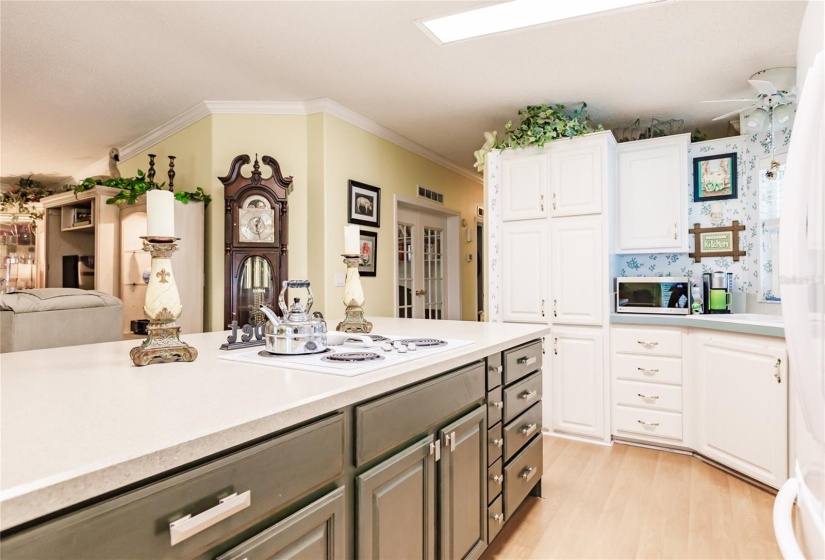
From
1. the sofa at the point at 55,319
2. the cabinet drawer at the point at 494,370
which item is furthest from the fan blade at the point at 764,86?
the sofa at the point at 55,319

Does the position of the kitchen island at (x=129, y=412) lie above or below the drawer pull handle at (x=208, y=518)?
above

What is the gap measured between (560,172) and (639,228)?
2.58ft

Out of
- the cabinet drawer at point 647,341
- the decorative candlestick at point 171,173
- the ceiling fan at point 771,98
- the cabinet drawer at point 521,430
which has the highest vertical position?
the ceiling fan at point 771,98

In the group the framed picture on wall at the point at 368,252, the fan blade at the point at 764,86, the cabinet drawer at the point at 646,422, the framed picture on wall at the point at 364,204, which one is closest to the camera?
the fan blade at the point at 764,86

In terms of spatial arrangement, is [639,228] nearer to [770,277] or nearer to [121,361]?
[770,277]

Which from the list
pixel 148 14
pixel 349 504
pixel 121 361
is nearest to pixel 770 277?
pixel 349 504

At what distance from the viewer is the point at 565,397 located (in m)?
3.43

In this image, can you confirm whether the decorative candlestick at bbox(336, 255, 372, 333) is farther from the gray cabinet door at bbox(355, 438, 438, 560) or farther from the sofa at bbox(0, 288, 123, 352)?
the sofa at bbox(0, 288, 123, 352)

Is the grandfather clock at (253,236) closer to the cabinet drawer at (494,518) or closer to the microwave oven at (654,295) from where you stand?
the cabinet drawer at (494,518)

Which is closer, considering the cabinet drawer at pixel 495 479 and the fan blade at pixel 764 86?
the cabinet drawer at pixel 495 479

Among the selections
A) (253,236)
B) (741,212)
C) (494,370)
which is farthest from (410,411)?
(741,212)

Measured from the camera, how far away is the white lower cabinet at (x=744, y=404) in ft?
8.04

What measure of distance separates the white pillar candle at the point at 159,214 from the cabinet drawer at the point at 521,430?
1.47m

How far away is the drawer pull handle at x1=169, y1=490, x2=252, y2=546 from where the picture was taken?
71 centimetres
